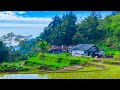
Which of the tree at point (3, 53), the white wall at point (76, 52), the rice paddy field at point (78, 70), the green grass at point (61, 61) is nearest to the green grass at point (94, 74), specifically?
the rice paddy field at point (78, 70)

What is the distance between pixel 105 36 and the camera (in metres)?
3.87

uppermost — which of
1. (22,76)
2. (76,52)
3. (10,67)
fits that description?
(76,52)

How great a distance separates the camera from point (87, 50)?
384 cm

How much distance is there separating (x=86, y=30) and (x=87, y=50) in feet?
0.90

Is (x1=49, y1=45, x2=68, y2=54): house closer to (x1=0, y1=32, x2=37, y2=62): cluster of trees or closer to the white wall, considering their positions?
the white wall

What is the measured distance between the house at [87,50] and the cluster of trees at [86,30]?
0.05 m

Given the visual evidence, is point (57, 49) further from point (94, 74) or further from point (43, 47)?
point (94, 74)

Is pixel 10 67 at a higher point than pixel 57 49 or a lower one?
lower

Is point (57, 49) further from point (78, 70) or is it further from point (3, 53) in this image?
point (3, 53)

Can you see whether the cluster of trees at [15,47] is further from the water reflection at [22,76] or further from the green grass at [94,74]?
the green grass at [94,74]

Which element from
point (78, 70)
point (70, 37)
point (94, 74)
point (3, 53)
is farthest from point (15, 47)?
point (94, 74)

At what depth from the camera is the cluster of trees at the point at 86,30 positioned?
3824 millimetres

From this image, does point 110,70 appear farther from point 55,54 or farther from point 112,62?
point 55,54
